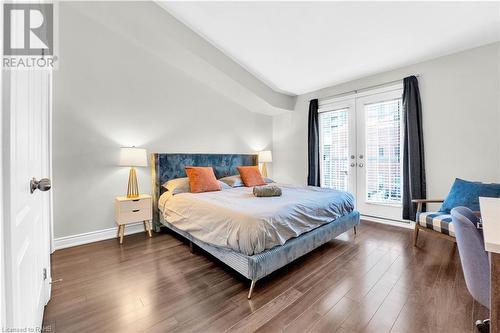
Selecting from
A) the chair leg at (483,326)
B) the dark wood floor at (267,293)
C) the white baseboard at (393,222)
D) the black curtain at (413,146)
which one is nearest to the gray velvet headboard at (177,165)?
the dark wood floor at (267,293)

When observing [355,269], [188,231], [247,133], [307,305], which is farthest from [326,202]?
[247,133]

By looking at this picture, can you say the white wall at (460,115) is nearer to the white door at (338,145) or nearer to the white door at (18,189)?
the white door at (338,145)

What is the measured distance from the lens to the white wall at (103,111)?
2.64 metres

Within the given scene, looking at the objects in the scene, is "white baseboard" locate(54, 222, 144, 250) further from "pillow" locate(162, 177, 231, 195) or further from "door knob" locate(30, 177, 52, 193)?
"door knob" locate(30, 177, 52, 193)

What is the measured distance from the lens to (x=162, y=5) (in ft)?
8.95

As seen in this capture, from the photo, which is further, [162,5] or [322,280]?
[162,5]

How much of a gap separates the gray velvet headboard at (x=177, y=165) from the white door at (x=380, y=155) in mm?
2375

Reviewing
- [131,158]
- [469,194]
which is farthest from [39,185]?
[469,194]

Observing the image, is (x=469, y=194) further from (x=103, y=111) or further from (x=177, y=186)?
(x=103, y=111)

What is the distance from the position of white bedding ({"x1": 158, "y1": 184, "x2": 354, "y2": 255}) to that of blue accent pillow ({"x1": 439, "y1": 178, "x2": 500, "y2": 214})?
109 centimetres

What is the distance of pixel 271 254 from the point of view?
1.77 meters

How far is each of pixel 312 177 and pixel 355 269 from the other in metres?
2.45

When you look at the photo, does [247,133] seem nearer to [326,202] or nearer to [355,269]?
[326,202]

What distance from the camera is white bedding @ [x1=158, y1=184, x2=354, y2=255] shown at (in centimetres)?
173
